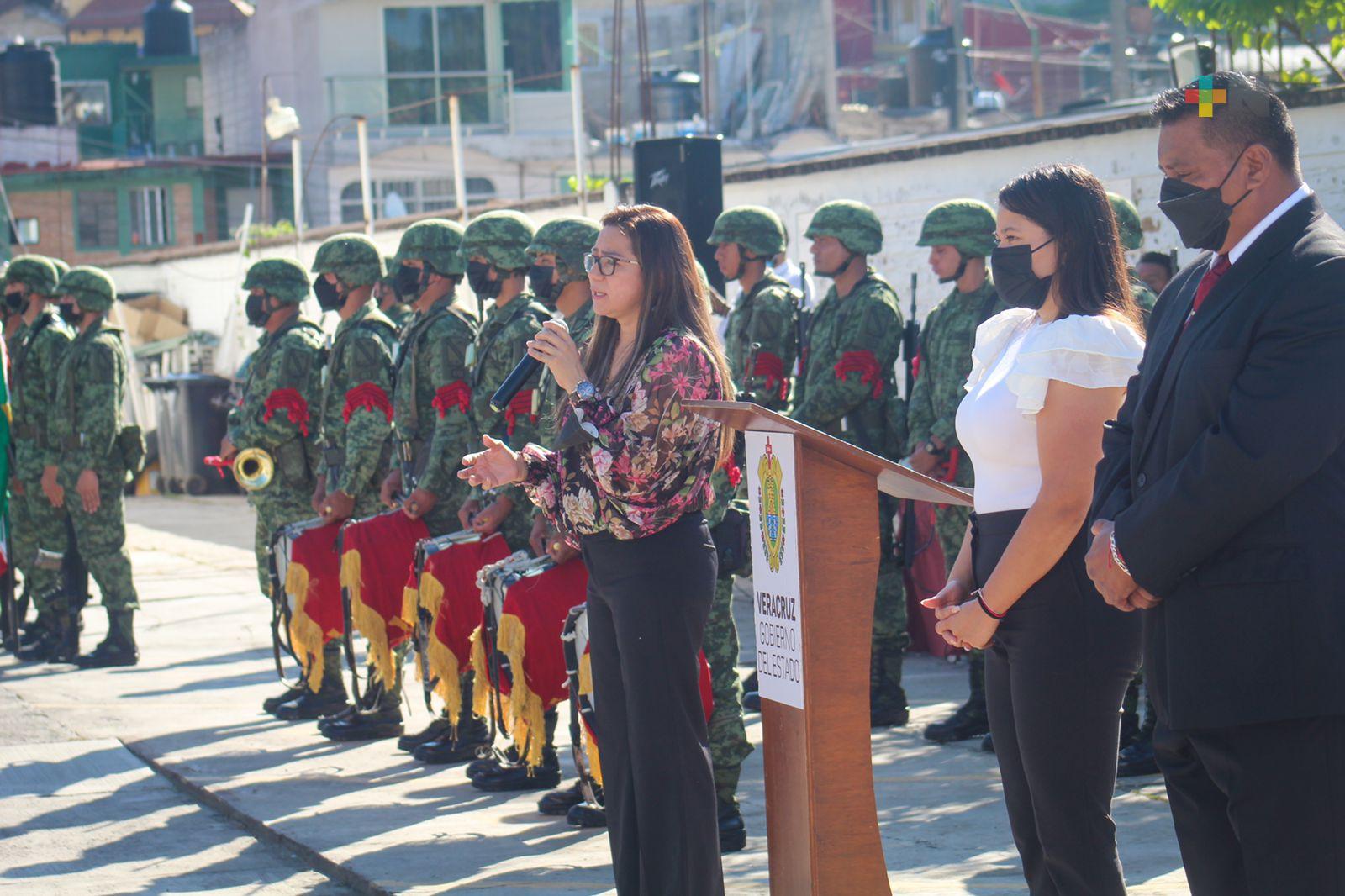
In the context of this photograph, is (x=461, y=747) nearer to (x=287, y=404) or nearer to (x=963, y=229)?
(x=287, y=404)

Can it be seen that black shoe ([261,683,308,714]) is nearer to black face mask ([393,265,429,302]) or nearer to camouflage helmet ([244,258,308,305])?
camouflage helmet ([244,258,308,305])

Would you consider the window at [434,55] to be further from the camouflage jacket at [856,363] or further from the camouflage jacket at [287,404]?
the camouflage jacket at [856,363]

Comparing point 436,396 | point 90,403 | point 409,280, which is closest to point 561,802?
point 436,396

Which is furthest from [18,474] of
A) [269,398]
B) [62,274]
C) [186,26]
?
[186,26]

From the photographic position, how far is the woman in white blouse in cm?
378

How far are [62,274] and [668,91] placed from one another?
62.4 ft

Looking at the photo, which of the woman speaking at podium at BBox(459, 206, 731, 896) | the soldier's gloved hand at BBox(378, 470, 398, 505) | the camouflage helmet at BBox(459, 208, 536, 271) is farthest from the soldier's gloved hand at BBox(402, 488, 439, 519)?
the woman speaking at podium at BBox(459, 206, 731, 896)

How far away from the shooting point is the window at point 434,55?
34.5 m

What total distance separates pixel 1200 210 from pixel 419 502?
464 cm

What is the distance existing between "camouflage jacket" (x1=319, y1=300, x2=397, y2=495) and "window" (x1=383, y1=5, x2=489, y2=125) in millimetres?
26819

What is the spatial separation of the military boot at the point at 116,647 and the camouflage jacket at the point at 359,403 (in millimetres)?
2794

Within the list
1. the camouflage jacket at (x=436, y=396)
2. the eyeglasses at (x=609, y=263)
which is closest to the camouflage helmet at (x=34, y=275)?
the camouflage jacket at (x=436, y=396)

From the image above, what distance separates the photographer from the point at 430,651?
278 inches

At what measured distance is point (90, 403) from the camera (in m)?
10.3
